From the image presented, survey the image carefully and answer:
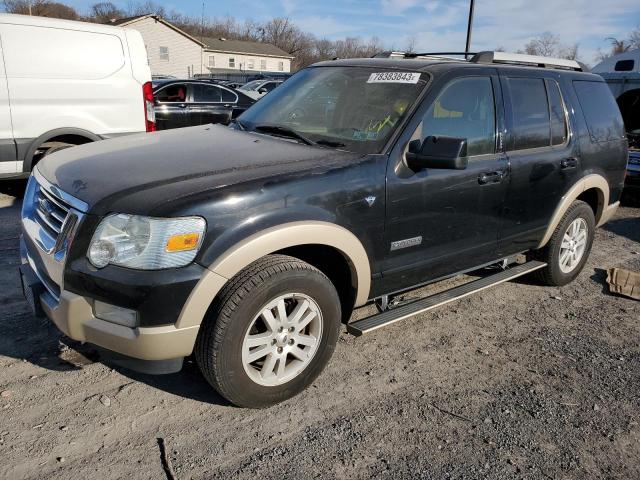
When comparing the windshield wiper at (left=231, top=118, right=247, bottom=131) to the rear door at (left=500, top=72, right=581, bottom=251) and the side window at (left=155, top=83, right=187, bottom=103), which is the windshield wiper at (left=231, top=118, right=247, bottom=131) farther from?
the side window at (left=155, top=83, right=187, bottom=103)

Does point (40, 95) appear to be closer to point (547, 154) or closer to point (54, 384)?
point (54, 384)

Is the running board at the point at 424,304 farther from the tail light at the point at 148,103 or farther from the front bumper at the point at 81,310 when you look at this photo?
the tail light at the point at 148,103

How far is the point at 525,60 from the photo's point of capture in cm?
425

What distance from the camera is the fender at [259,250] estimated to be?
247cm

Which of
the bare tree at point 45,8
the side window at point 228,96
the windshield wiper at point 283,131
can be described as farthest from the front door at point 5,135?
the bare tree at point 45,8

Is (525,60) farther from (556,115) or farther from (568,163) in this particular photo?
(568,163)

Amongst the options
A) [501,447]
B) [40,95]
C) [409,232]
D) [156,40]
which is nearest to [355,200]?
[409,232]

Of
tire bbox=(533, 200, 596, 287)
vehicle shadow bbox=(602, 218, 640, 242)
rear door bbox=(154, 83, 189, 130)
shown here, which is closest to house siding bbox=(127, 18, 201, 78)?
rear door bbox=(154, 83, 189, 130)

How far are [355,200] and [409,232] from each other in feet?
1.65

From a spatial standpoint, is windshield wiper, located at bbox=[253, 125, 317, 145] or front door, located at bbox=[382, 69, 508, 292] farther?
windshield wiper, located at bbox=[253, 125, 317, 145]

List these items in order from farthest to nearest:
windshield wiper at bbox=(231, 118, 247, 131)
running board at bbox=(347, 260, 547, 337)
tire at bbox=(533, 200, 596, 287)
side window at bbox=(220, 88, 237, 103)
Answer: side window at bbox=(220, 88, 237, 103), tire at bbox=(533, 200, 596, 287), windshield wiper at bbox=(231, 118, 247, 131), running board at bbox=(347, 260, 547, 337)

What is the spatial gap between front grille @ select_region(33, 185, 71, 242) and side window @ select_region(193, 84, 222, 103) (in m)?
7.64

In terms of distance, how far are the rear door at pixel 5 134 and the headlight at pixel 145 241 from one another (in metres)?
4.47

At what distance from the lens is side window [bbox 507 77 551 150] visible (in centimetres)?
393
